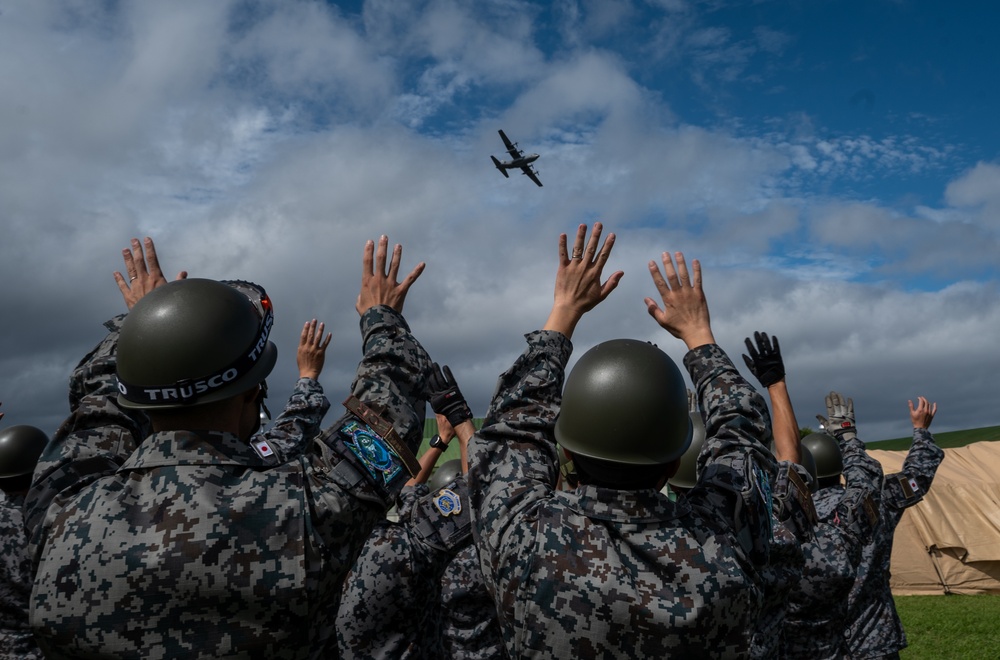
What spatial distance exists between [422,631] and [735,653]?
211cm

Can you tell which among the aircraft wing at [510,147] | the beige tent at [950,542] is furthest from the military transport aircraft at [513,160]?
the beige tent at [950,542]

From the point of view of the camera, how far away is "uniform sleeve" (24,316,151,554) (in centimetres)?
298

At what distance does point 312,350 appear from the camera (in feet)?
17.1

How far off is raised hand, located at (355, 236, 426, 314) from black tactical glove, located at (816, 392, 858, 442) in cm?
630

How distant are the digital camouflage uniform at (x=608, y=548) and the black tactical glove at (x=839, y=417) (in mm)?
5700

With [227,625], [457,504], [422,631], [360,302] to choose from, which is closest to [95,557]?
[227,625]

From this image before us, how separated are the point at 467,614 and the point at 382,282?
2.71 m

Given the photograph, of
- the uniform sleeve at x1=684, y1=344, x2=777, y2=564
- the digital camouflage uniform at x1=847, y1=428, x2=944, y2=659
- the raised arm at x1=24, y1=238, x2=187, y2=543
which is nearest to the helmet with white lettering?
the raised arm at x1=24, y1=238, x2=187, y2=543

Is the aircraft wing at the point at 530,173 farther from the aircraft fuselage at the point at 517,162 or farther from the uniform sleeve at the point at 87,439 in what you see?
the uniform sleeve at the point at 87,439

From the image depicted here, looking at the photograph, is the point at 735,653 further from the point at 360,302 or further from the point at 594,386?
the point at 360,302

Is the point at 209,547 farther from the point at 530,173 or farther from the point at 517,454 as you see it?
the point at 530,173

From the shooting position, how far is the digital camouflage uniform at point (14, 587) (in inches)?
187

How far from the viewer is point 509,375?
342 centimetres

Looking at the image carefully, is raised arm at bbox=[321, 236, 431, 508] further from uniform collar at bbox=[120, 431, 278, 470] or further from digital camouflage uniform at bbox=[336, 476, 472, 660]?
digital camouflage uniform at bbox=[336, 476, 472, 660]
